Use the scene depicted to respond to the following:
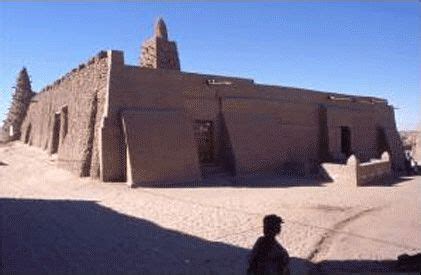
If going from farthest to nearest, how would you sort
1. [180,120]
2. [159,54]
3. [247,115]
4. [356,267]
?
[159,54], [247,115], [180,120], [356,267]

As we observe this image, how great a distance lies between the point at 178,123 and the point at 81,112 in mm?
3882

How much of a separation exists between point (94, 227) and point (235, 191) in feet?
20.0

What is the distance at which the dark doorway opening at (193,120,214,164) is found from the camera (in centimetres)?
1772

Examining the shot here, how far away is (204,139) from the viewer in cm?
1800

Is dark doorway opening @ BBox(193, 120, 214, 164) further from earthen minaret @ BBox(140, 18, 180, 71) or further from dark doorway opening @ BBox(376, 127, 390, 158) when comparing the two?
dark doorway opening @ BBox(376, 127, 390, 158)

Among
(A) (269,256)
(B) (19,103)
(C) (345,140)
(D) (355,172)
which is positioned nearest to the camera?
(A) (269,256)

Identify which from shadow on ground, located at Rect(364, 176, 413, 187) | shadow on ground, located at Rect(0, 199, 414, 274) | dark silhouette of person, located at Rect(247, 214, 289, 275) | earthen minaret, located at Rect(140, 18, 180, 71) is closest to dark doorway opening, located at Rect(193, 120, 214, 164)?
earthen minaret, located at Rect(140, 18, 180, 71)

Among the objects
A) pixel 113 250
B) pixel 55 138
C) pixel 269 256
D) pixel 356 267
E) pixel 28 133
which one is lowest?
pixel 356 267

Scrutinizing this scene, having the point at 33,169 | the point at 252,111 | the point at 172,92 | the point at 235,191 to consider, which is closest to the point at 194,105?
the point at 172,92

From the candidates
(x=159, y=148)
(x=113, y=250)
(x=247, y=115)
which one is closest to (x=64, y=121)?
(x=159, y=148)

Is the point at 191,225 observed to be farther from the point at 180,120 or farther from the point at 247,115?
the point at 247,115

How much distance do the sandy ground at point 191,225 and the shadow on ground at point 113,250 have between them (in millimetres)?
16

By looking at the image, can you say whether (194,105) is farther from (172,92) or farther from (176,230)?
(176,230)

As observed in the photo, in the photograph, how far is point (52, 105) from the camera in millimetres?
23656
